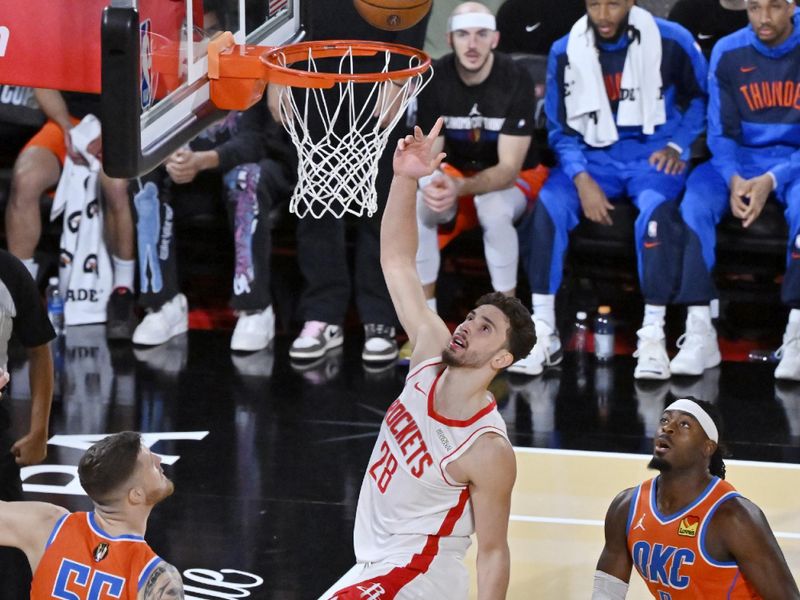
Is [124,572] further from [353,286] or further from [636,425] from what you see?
[353,286]

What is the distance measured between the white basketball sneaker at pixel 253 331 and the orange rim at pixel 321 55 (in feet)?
10.4

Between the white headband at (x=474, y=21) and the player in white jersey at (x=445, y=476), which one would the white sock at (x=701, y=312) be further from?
the player in white jersey at (x=445, y=476)

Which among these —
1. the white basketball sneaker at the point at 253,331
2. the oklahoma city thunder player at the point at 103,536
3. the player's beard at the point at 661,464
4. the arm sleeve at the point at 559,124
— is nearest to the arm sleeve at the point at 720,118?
the arm sleeve at the point at 559,124

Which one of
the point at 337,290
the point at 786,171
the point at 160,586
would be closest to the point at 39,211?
the point at 337,290

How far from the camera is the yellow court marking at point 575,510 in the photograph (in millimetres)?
5344

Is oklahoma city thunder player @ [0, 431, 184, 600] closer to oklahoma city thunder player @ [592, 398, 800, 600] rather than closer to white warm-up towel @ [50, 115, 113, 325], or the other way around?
oklahoma city thunder player @ [592, 398, 800, 600]

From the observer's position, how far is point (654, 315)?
7922 millimetres

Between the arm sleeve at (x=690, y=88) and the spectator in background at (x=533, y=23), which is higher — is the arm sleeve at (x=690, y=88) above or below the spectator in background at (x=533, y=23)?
below

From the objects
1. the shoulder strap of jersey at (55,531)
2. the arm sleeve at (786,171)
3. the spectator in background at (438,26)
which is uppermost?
the spectator in background at (438,26)

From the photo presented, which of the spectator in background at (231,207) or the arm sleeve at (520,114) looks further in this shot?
the spectator in background at (231,207)

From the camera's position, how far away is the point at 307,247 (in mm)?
8398

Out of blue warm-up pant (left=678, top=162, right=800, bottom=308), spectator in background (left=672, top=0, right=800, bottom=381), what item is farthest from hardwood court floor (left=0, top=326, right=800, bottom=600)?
blue warm-up pant (left=678, top=162, right=800, bottom=308)

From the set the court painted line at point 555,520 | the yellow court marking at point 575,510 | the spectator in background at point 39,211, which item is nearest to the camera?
the yellow court marking at point 575,510

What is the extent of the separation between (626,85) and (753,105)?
2.47ft
